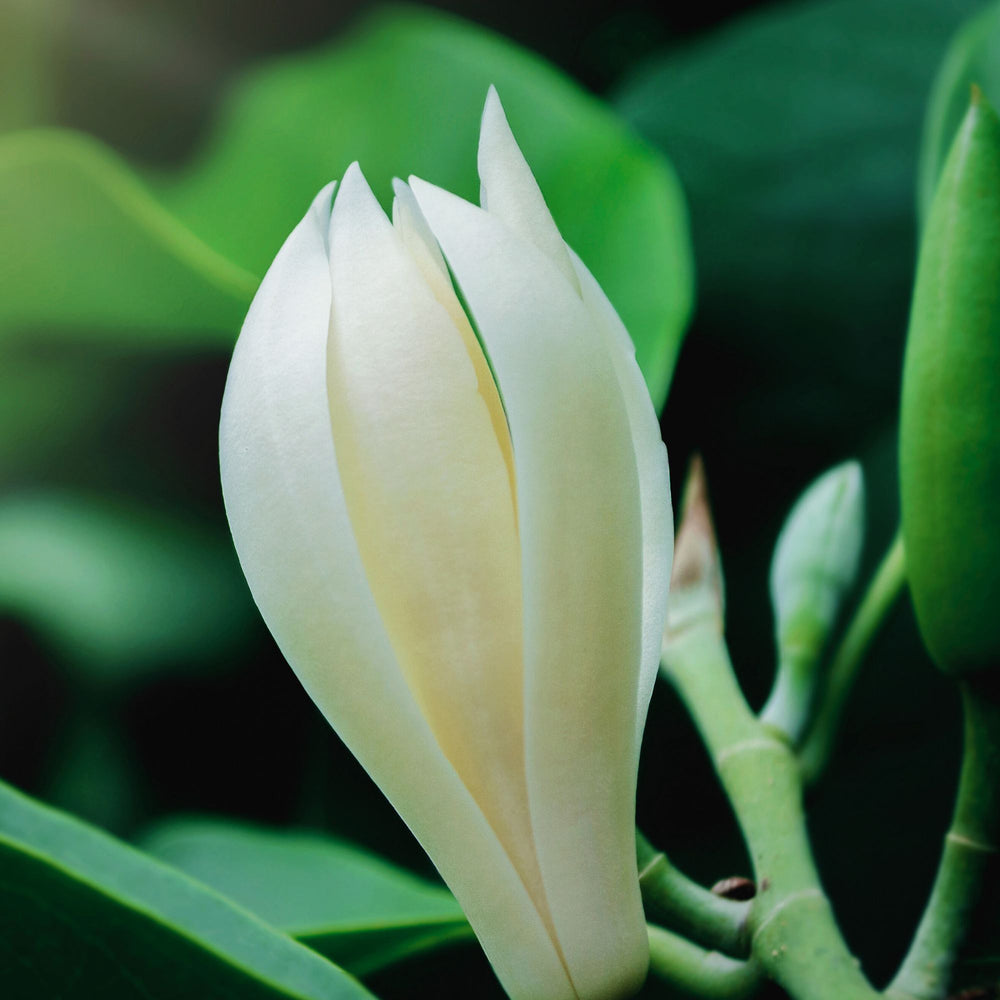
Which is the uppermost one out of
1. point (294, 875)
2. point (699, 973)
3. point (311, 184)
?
point (311, 184)

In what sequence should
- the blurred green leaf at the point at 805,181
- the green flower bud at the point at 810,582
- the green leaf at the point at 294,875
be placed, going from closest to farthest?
the green flower bud at the point at 810,582 < the green leaf at the point at 294,875 < the blurred green leaf at the point at 805,181

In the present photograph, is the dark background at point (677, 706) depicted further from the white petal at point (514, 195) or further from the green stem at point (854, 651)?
the white petal at point (514, 195)

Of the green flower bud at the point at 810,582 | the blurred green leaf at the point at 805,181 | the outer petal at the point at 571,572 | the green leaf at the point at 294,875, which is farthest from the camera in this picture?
the blurred green leaf at the point at 805,181

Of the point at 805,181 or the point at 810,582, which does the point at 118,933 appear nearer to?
the point at 810,582

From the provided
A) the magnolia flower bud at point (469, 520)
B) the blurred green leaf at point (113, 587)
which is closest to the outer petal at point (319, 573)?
the magnolia flower bud at point (469, 520)

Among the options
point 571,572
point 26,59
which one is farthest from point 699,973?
point 26,59

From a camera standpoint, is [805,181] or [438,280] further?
[805,181]
